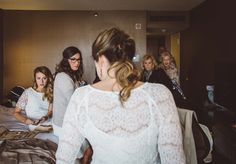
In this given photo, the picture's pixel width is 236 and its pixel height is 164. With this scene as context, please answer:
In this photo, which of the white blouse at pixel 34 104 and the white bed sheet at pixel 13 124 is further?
the white blouse at pixel 34 104

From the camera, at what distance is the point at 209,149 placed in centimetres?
193

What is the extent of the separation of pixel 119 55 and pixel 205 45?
427 cm

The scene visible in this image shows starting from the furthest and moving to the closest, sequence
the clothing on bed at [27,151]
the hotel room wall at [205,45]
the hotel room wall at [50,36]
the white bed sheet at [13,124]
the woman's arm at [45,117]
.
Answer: the hotel room wall at [50,36], the hotel room wall at [205,45], the woman's arm at [45,117], the white bed sheet at [13,124], the clothing on bed at [27,151]

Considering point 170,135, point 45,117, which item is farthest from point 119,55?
point 45,117

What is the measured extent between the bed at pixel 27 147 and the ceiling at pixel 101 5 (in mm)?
2844

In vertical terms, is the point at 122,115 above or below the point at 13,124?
above

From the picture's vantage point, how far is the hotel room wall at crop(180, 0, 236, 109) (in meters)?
4.11

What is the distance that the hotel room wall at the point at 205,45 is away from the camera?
4.11 metres

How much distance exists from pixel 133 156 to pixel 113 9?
16.3ft

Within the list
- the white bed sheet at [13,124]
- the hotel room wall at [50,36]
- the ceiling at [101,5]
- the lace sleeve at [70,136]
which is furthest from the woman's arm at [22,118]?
the hotel room wall at [50,36]

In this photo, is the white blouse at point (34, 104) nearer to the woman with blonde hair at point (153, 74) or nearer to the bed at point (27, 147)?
the bed at point (27, 147)

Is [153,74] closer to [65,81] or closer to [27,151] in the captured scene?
[65,81]

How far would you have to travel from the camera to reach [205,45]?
499 cm

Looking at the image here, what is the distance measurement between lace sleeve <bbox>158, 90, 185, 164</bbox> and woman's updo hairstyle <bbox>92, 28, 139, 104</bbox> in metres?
0.13
